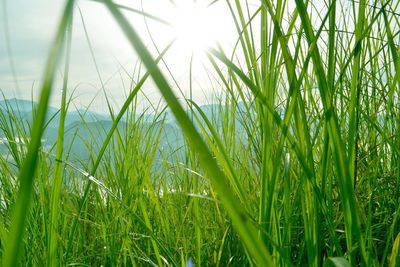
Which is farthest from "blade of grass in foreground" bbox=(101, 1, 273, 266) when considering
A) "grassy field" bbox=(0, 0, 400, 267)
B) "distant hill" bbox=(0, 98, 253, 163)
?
"distant hill" bbox=(0, 98, 253, 163)

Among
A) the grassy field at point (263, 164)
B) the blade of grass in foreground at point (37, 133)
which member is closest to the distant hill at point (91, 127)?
the grassy field at point (263, 164)

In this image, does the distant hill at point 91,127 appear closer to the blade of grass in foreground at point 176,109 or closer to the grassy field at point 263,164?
the grassy field at point 263,164

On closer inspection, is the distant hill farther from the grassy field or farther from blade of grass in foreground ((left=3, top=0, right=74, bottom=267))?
blade of grass in foreground ((left=3, top=0, right=74, bottom=267))

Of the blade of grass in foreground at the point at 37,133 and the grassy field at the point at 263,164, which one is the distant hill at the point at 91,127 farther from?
the blade of grass in foreground at the point at 37,133

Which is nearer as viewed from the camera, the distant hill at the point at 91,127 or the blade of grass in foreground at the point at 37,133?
the blade of grass in foreground at the point at 37,133

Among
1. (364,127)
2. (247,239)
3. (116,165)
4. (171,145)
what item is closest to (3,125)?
(116,165)

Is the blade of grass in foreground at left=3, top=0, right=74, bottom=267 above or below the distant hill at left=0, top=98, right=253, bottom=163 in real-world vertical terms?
below

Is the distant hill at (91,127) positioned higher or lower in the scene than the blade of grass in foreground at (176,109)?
higher

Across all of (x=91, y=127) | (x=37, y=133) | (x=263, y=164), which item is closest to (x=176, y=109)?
(x=37, y=133)

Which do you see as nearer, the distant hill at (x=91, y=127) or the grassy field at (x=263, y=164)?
the grassy field at (x=263, y=164)

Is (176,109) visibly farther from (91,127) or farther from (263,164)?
(91,127)

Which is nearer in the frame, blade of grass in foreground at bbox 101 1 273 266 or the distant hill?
blade of grass in foreground at bbox 101 1 273 266

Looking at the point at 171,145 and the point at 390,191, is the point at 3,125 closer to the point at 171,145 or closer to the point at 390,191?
the point at 171,145

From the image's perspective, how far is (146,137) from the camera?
154 cm
